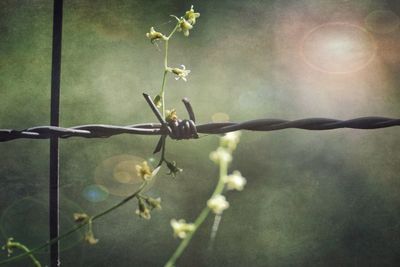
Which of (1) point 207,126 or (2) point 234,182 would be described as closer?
(2) point 234,182

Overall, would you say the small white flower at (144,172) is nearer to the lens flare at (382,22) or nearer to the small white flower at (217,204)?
the small white flower at (217,204)

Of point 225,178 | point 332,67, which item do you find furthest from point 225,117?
point 225,178

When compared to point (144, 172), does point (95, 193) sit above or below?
below

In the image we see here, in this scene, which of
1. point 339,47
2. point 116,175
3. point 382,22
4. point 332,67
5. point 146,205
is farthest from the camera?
point 332,67

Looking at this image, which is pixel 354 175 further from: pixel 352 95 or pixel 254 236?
pixel 254 236

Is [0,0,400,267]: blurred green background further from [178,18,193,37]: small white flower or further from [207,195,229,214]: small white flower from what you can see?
[207,195,229,214]: small white flower

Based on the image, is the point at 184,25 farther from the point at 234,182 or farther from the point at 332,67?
the point at 332,67


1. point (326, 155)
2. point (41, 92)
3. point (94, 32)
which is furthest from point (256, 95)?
point (41, 92)
